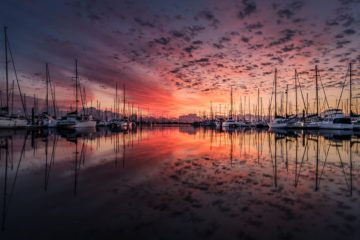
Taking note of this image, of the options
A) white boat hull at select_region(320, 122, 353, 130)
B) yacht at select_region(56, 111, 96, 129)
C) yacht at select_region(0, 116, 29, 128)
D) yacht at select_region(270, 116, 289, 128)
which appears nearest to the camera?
yacht at select_region(0, 116, 29, 128)

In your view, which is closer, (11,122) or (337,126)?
(11,122)

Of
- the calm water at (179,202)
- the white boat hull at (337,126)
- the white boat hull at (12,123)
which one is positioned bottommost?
the calm water at (179,202)

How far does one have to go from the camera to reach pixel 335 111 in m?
57.7

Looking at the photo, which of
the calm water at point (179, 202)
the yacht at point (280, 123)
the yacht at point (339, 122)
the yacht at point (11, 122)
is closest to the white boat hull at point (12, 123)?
the yacht at point (11, 122)

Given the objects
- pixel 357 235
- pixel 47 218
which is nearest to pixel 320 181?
pixel 357 235

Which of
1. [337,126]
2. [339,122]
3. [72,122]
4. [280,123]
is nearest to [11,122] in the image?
[72,122]

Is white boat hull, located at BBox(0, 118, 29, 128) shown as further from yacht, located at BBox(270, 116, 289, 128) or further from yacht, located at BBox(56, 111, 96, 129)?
yacht, located at BBox(270, 116, 289, 128)

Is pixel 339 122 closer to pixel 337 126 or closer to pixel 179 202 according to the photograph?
pixel 337 126

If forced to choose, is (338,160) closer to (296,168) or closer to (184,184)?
(296,168)

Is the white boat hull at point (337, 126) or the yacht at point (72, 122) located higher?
the yacht at point (72, 122)

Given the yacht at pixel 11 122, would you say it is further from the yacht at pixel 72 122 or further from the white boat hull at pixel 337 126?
the white boat hull at pixel 337 126

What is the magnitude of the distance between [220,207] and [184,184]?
244 cm

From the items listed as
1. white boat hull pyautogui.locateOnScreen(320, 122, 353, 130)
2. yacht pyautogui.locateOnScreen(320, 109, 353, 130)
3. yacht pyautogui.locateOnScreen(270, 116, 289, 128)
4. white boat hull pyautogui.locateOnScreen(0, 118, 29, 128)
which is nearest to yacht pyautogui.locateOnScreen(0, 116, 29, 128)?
white boat hull pyautogui.locateOnScreen(0, 118, 29, 128)

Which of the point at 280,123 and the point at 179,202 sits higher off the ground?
the point at 280,123
